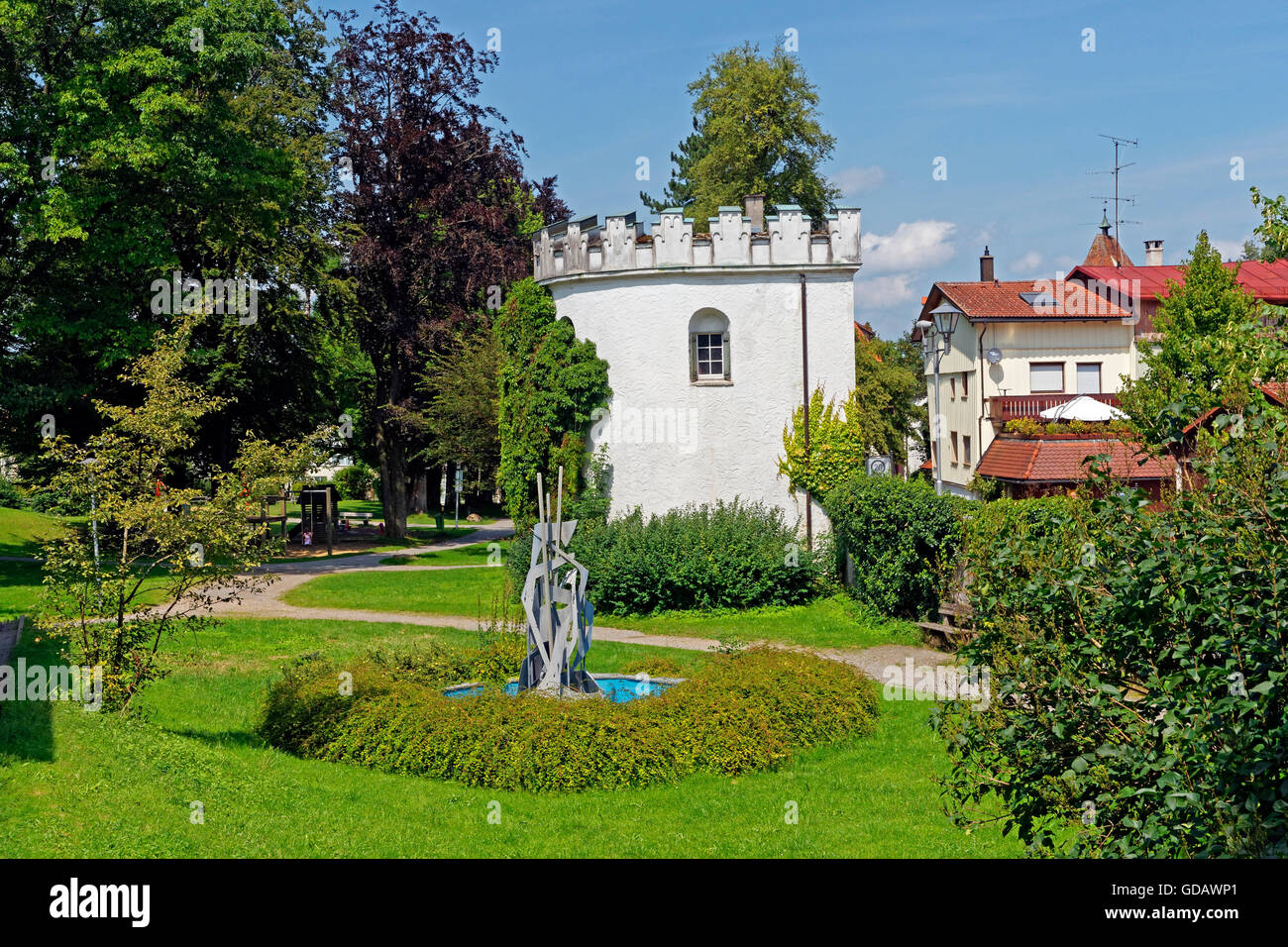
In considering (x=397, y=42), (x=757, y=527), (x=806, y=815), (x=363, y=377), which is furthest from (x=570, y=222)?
(x=363, y=377)

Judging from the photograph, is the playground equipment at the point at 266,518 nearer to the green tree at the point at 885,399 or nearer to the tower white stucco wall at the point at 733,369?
the tower white stucco wall at the point at 733,369

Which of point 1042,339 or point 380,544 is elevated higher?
point 1042,339

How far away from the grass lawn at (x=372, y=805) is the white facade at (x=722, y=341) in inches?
497

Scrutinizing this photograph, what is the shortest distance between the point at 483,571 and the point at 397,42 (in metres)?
A: 19.4

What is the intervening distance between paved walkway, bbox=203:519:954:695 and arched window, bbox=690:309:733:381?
6.83 meters

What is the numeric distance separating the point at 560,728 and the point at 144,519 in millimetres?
5330

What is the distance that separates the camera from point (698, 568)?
971 inches

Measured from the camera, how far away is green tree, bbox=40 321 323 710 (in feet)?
42.2

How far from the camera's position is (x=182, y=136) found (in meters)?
28.1

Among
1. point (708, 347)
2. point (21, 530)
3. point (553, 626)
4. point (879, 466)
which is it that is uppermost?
point (708, 347)

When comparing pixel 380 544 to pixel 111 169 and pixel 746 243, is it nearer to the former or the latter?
pixel 111 169

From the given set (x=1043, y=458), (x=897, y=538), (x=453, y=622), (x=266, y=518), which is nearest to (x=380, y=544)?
(x=266, y=518)
